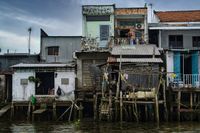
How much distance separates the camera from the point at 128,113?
2803 centimetres

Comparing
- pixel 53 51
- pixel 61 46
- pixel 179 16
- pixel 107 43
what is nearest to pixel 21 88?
pixel 53 51

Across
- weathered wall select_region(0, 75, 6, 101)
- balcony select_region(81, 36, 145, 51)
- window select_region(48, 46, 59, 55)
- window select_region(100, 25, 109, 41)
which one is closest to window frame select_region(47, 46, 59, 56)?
window select_region(48, 46, 59, 55)

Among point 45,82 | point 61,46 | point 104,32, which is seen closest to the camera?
point 104,32

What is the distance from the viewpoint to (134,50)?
32.0 m

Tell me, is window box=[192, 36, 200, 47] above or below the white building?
above

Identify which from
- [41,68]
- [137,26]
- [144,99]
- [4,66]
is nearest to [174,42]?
[137,26]

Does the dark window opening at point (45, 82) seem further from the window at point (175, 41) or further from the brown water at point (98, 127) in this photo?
the window at point (175, 41)

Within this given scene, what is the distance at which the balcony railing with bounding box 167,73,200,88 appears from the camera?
30.0 m

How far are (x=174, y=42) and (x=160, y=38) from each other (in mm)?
1329

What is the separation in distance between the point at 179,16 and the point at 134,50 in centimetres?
729

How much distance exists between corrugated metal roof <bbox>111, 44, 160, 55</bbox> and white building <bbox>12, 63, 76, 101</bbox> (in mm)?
4354

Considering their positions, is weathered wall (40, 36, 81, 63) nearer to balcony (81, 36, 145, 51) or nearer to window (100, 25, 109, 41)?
window (100, 25, 109, 41)

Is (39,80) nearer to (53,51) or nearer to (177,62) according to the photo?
(53,51)

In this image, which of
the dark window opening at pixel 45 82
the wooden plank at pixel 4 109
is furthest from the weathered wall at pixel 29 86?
the dark window opening at pixel 45 82
